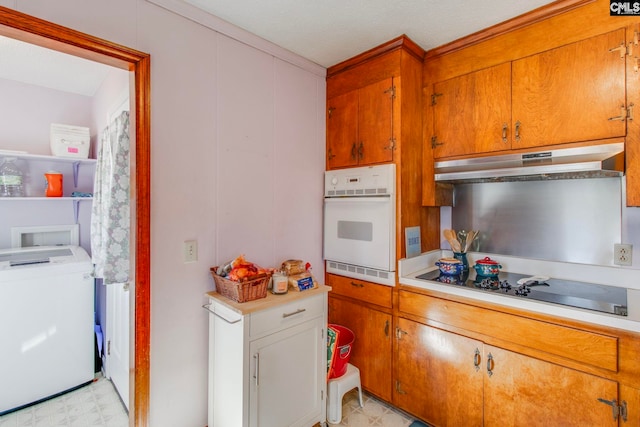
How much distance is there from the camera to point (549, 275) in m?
1.90

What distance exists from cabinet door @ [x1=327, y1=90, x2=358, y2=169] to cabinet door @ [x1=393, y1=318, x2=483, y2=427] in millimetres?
1260

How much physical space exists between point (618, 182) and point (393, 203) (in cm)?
126

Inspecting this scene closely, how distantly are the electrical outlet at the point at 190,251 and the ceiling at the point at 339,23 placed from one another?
133 cm

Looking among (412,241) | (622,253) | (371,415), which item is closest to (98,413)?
(371,415)

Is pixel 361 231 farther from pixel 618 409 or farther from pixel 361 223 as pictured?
pixel 618 409

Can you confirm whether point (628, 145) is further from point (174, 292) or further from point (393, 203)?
point (174, 292)

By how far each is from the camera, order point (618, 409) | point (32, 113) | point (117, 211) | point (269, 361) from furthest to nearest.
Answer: point (32, 113) < point (117, 211) < point (269, 361) < point (618, 409)

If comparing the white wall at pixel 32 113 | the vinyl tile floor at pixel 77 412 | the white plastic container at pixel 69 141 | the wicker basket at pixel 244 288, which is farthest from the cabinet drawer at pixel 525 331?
the white wall at pixel 32 113

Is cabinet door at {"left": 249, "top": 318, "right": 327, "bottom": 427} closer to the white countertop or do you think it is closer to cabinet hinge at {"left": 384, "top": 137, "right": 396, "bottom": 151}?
the white countertop

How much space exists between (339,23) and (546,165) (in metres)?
1.46

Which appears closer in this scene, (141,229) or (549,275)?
(141,229)

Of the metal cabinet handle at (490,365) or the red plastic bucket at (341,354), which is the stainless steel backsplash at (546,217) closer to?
the metal cabinet handle at (490,365)

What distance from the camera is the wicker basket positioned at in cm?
149

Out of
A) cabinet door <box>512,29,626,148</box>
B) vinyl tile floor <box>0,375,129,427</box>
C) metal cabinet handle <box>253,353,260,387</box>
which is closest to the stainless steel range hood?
cabinet door <box>512,29,626,148</box>
